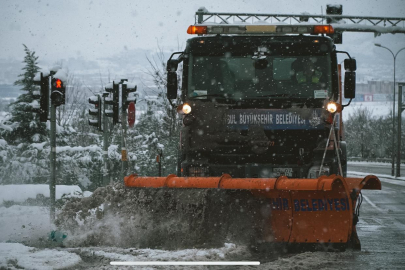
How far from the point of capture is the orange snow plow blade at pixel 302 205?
7258 millimetres

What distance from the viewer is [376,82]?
175000mm

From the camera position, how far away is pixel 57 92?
12492 millimetres

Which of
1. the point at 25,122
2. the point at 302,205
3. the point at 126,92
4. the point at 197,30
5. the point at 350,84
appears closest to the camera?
the point at 302,205

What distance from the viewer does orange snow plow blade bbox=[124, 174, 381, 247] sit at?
23.8ft

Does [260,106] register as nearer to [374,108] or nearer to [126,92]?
[126,92]

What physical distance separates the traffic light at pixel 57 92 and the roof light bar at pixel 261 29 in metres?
4.16

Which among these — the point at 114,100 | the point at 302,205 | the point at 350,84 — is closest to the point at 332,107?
the point at 350,84

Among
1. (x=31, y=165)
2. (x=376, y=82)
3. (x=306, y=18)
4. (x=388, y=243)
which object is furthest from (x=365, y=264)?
(x=376, y=82)

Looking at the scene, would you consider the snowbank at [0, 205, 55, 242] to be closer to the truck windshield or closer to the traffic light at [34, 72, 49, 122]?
the traffic light at [34, 72, 49, 122]

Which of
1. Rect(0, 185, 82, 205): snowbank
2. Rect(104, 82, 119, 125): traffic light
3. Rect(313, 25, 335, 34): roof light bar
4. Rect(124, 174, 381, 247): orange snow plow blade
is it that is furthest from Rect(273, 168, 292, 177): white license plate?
Rect(0, 185, 82, 205): snowbank

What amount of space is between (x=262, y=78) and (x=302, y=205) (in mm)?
2338

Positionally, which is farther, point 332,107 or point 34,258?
point 332,107

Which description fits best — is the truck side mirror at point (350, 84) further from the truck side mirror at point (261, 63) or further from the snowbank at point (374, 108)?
the snowbank at point (374, 108)

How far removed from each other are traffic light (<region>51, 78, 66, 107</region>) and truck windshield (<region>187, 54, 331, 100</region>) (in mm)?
4269
